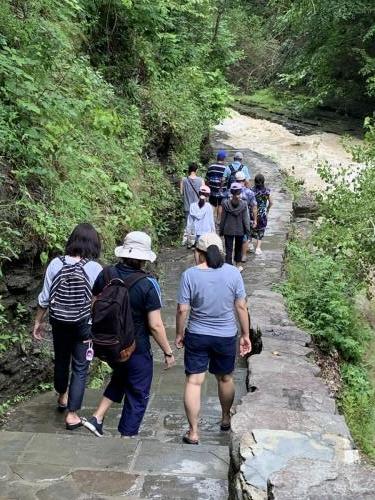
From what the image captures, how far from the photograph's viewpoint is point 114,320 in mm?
4582

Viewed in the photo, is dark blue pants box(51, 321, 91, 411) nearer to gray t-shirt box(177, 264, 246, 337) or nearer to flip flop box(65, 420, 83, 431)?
flip flop box(65, 420, 83, 431)

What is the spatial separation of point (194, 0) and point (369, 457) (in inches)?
534

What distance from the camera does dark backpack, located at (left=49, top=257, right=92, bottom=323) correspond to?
5.12 metres

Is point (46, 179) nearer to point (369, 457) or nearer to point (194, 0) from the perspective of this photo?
point (369, 457)

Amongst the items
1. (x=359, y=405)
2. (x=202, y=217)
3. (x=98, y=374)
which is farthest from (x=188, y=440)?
(x=202, y=217)

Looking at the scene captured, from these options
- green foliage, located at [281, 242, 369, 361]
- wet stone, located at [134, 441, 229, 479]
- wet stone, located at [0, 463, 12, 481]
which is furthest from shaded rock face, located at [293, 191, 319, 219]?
wet stone, located at [0, 463, 12, 481]

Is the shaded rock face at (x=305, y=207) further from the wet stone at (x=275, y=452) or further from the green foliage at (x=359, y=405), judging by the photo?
the wet stone at (x=275, y=452)

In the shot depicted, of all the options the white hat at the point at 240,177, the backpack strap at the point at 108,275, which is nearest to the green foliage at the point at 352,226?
the white hat at the point at 240,177

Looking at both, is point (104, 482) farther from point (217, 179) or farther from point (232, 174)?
point (217, 179)

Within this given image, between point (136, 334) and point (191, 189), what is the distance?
6805mm

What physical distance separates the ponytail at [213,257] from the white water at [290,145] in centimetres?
1462

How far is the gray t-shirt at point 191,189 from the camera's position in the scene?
1130cm

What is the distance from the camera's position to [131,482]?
3.82 m

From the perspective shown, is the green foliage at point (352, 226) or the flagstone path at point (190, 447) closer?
the flagstone path at point (190, 447)
